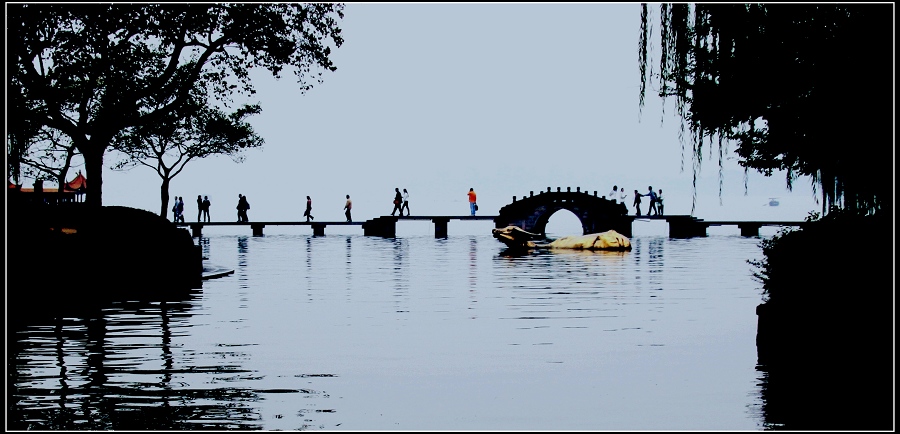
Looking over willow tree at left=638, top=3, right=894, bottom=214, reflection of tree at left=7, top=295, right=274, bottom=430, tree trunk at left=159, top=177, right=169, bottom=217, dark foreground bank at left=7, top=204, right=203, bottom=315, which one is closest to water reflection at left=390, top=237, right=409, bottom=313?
dark foreground bank at left=7, top=204, right=203, bottom=315

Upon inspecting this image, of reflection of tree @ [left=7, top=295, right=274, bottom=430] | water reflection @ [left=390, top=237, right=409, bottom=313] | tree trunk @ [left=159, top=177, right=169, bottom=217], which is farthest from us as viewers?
tree trunk @ [left=159, top=177, right=169, bottom=217]

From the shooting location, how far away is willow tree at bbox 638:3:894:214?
32.4ft

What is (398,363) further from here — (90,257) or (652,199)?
(652,199)

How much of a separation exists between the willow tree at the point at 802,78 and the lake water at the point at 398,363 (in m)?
1.98

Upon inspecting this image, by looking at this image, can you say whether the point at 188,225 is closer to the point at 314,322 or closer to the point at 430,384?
the point at 314,322

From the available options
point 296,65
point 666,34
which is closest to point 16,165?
point 666,34

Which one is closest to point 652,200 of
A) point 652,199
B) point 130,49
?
point 652,199

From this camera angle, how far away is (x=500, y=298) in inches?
794

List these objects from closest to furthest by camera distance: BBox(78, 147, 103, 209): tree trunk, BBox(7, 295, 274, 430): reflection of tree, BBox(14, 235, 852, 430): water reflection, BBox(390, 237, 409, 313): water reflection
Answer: BBox(7, 295, 274, 430): reflection of tree
BBox(14, 235, 852, 430): water reflection
BBox(390, 237, 409, 313): water reflection
BBox(78, 147, 103, 209): tree trunk

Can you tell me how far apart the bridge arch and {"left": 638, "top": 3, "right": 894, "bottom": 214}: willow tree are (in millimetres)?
67546

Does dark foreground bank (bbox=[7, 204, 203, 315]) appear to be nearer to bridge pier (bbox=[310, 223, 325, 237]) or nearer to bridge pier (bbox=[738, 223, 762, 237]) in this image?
bridge pier (bbox=[310, 223, 325, 237])

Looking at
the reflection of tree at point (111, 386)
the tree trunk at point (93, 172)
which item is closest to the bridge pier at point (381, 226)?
the tree trunk at point (93, 172)

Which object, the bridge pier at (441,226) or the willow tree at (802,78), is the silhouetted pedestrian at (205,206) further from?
the willow tree at (802,78)

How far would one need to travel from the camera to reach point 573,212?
3211 inches
